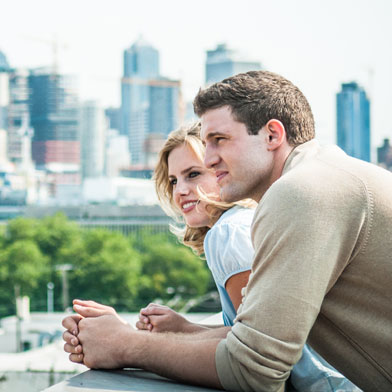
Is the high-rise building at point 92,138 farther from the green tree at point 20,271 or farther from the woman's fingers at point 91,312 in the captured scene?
the woman's fingers at point 91,312

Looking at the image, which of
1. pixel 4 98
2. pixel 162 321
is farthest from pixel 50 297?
pixel 4 98

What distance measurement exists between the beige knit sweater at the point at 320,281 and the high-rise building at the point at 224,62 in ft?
324

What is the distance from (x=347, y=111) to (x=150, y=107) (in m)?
32.6

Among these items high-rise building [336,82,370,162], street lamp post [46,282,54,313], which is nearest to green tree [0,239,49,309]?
street lamp post [46,282,54,313]

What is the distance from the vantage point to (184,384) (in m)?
1.45

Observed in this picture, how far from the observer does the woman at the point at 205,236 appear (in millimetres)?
1613

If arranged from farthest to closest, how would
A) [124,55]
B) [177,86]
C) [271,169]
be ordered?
[124,55] < [177,86] < [271,169]

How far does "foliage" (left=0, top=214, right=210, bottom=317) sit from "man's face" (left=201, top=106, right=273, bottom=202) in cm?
3834

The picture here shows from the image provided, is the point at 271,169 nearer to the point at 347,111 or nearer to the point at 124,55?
the point at 347,111

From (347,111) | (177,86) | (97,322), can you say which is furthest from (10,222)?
(177,86)

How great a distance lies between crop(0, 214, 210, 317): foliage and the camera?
40.8m

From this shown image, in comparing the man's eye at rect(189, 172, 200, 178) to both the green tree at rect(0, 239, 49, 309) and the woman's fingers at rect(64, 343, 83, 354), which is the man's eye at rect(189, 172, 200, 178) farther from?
the green tree at rect(0, 239, 49, 309)

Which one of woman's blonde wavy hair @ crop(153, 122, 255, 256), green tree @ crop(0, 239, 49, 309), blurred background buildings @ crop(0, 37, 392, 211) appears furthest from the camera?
blurred background buildings @ crop(0, 37, 392, 211)

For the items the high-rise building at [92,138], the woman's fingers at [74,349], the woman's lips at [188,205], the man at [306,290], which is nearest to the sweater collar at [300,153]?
the man at [306,290]
